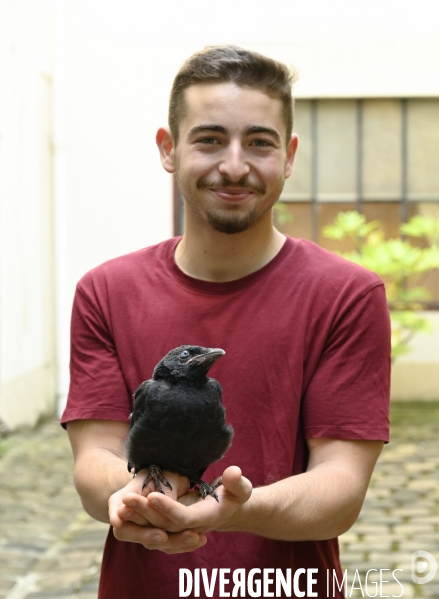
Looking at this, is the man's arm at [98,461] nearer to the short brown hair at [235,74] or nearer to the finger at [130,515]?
the finger at [130,515]

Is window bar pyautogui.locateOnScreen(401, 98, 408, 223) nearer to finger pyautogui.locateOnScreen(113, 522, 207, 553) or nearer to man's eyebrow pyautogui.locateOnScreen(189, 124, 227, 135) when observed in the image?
man's eyebrow pyautogui.locateOnScreen(189, 124, 227, 135)

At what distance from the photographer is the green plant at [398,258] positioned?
376 inches

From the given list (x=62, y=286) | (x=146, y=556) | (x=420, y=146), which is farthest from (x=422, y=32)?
(x=146, y=556)

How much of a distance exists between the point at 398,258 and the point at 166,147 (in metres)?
7.12

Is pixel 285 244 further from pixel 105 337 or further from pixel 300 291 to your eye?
pixel 105 337

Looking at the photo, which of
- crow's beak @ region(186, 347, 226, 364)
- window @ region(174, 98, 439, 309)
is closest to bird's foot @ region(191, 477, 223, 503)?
crow's beak @ region(186, 347, 226, 364)

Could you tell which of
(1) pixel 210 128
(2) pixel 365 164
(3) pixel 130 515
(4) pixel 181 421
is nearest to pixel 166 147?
(1) pixel 210 128

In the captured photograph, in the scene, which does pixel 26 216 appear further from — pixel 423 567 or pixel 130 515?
pixel 130 515

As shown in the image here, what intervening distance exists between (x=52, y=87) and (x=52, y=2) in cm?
97

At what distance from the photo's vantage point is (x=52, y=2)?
32.2ft

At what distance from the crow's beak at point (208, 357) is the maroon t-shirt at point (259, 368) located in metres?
0.37

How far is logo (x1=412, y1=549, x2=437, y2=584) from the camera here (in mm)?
5094

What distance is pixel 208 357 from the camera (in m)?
2.13

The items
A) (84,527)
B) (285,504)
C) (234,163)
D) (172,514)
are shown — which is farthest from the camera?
(84,527)
